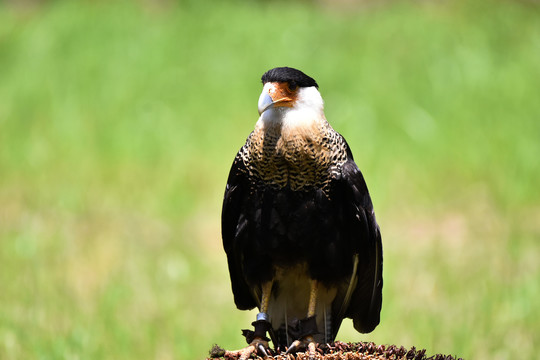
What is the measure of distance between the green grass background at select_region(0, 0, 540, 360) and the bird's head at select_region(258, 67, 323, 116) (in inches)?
95.4

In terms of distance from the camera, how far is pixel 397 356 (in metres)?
3.02

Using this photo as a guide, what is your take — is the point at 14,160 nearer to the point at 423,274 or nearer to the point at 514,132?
the point at 423,274

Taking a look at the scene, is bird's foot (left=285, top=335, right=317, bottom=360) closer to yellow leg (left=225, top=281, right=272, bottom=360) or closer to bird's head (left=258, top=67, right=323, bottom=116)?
yellow leg (left=225, top=281, right=272, bottom=360)

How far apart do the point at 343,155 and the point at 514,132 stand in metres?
5.16

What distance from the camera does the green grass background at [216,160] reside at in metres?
5.84

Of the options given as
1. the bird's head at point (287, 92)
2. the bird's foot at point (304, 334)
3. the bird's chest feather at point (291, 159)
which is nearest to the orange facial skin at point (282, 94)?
the bird's head at point (287, 92)

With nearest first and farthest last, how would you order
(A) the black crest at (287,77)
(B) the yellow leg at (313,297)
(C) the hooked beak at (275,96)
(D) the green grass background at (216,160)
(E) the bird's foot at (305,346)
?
(E) the bird's foot at (305,346) → (C) the hooked beak at (275,96) → (A) the black crest at (287,77) → (B) the yellow leg at (313,297) → (D) the green grass background at (216,160)

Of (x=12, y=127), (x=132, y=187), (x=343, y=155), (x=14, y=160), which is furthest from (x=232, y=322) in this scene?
(x=12, y=127)

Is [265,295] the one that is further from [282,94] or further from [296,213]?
[282,94]

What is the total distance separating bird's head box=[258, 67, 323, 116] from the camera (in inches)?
131

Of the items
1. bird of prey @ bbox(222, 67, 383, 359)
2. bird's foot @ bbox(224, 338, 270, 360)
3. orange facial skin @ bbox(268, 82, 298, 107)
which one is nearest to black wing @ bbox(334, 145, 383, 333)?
bird of prey @ bbox(222, 67, 383, 359)

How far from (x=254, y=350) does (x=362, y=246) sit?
714mm

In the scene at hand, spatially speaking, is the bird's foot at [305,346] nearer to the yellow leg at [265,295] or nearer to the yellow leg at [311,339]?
the yellow leg at [311,339]

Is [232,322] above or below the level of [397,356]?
above
